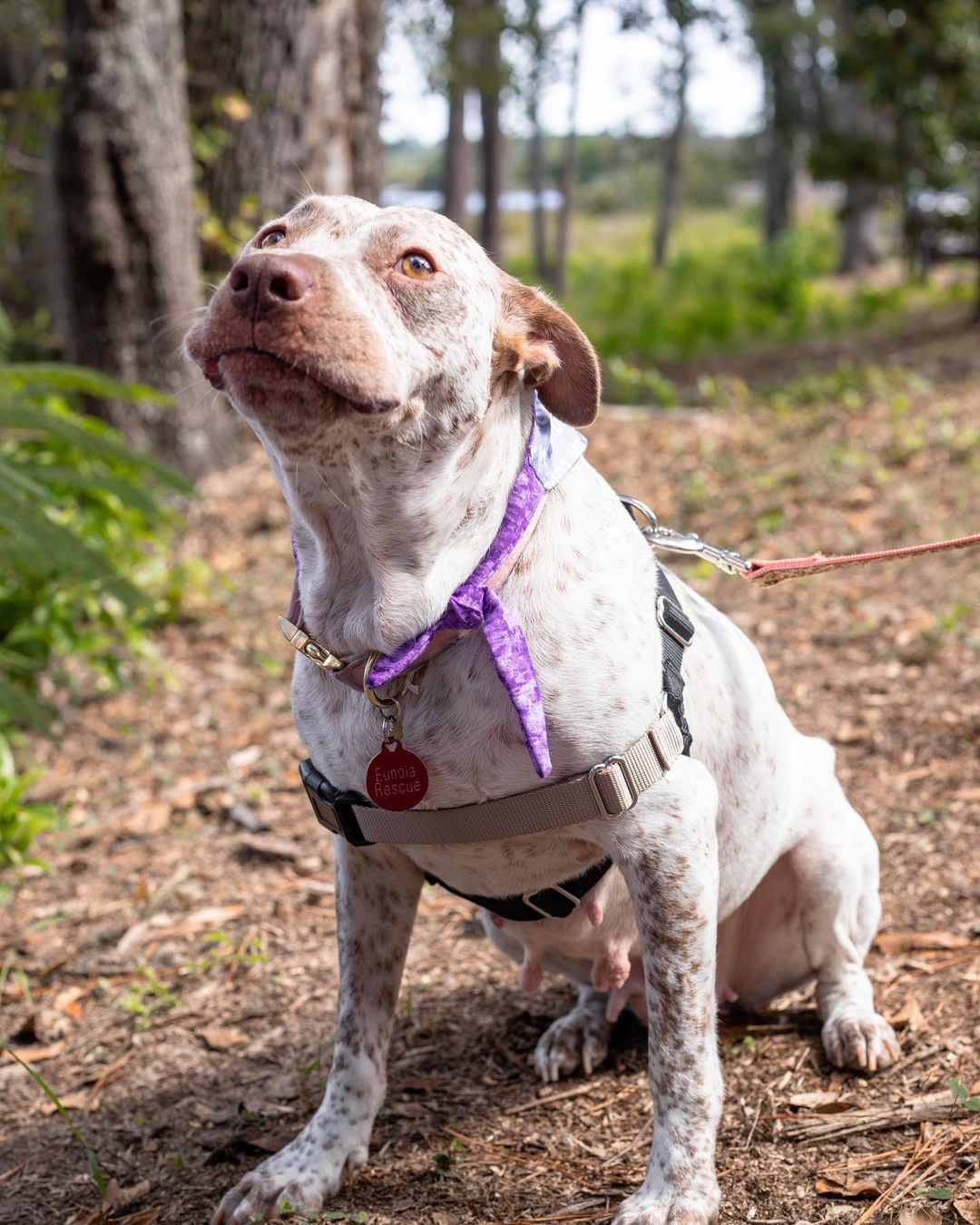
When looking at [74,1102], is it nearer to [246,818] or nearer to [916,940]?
[246,818]

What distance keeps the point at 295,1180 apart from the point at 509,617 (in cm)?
127

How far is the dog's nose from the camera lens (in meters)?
1.83

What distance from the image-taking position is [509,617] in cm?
207

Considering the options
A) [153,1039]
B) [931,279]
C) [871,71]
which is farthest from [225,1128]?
[931,279]

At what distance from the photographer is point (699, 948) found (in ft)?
7.45

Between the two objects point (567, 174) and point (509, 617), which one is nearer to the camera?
point (509, 617)

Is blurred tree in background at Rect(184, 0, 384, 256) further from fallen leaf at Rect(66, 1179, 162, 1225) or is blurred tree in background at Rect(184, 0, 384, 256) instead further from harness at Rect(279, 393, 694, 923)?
fallen leaf at Rect(66, 1179, 162, 1225)

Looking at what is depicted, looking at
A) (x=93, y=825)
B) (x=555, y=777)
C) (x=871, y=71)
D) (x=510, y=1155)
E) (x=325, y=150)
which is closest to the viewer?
(x=555, y=777)

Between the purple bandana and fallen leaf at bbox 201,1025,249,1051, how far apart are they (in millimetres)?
1470

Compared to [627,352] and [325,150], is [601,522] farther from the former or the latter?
[627,352]

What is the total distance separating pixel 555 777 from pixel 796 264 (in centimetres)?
1581

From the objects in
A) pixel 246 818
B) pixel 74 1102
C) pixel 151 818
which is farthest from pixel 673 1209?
pixel 151 818

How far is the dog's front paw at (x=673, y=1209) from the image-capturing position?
219 cm

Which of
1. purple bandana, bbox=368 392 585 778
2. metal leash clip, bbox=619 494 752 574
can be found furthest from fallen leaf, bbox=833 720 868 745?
purple bandana, bbox=368 392 585 778
